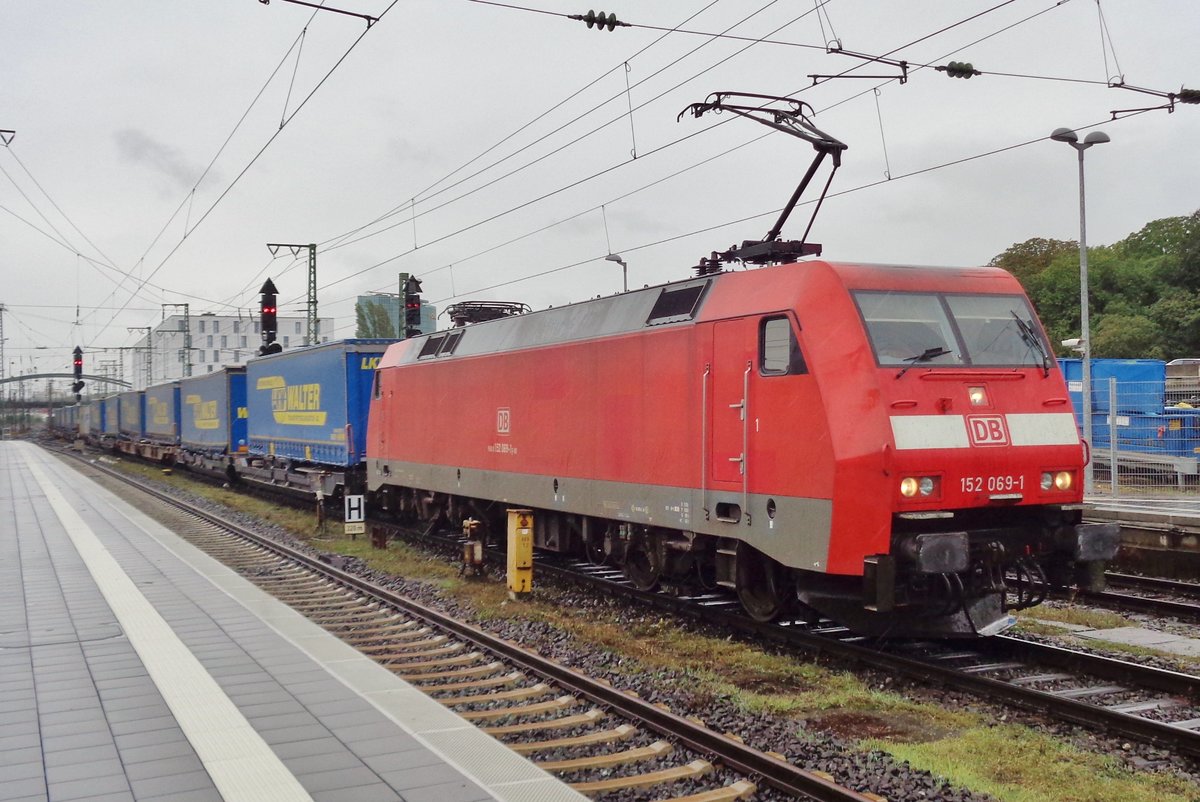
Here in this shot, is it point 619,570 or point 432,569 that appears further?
point 432,569

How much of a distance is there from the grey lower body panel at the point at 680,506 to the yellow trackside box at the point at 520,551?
530mm

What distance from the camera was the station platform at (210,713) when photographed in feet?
18.2

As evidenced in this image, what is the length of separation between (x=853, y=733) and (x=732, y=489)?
2.90 m

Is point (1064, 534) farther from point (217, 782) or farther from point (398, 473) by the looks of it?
point (398, 473)

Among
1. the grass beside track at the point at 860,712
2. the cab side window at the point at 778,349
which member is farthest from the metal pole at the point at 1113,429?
the grass beside track at the point at 860,712

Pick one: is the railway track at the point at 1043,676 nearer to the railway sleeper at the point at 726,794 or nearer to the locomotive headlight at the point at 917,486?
the locomotive headlight at the point at 917,486

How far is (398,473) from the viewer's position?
18.7 meters

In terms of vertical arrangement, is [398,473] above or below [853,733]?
above

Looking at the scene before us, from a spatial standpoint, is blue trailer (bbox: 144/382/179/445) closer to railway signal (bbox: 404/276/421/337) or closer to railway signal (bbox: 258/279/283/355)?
railway signal (bbox: 258/279/283/355)

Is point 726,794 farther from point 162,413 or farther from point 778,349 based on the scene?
point 162,413

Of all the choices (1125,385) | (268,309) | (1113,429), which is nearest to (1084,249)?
(1125,385)

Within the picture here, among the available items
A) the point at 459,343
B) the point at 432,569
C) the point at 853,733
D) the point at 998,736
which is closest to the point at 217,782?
the point at 853,733

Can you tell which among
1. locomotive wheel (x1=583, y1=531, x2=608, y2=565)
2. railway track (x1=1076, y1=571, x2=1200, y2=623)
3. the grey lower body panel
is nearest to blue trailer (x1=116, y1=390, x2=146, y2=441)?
the grey lower body panel

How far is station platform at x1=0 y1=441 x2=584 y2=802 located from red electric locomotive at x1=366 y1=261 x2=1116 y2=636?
3.40 m
